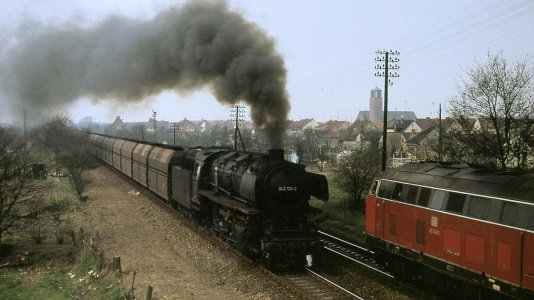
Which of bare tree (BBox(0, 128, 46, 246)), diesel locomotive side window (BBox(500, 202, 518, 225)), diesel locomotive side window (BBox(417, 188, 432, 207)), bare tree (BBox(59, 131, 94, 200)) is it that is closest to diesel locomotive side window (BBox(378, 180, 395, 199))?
diesel locomotive side window (BBox(417, 188, 432, 207))

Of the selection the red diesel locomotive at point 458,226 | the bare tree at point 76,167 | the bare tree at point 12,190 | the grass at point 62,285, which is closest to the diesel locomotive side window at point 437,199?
the red diesel locomotive at point 458,226

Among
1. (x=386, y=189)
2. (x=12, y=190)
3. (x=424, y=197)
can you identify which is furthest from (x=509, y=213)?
(x=12, y=190)

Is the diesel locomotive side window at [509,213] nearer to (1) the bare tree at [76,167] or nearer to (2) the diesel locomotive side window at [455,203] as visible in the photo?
(2) the diesel locomotive side window at [455,203]

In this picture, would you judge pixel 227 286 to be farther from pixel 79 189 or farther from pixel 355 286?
pixel 79 189

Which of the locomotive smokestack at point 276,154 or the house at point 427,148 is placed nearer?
the locomotive smokestack at point 276,154

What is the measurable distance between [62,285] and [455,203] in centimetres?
1264

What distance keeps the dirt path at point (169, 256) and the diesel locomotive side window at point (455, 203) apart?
465cm

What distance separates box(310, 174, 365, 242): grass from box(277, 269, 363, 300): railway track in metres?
5.25

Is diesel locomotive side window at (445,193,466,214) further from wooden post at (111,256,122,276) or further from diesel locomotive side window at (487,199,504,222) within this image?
wooden post at (111,256,122,276)

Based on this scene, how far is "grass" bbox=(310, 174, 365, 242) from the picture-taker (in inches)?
876

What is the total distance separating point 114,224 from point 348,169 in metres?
13.6

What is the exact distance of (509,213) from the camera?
976cm

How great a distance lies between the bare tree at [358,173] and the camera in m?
28.5

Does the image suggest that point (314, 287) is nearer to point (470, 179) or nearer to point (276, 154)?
point (276, 154)
